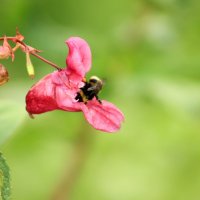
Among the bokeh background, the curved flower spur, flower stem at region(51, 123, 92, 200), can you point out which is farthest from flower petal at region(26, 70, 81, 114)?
flower stem at region(51, 123, 92, 200)

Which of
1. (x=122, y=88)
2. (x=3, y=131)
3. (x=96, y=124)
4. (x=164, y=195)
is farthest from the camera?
(x=164, y=195)

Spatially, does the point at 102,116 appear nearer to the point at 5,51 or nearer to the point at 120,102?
the point at 5,51

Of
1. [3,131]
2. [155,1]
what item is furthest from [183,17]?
[3,131]

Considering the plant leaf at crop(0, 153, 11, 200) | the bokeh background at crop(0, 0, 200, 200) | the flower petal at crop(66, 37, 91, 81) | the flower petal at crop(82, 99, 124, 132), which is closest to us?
the plant leaf at crop(0, 153, 11, 200)

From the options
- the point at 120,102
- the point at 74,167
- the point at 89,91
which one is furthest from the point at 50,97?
the point at 120,102

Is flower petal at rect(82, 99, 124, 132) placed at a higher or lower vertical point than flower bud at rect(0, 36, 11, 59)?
lower

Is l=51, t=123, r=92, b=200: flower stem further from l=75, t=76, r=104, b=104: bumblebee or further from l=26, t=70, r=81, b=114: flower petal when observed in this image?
l=26, t=70, r=81, b=114: flower petal

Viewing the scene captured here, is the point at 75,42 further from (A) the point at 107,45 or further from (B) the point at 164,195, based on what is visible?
(B) the point at 164,195
